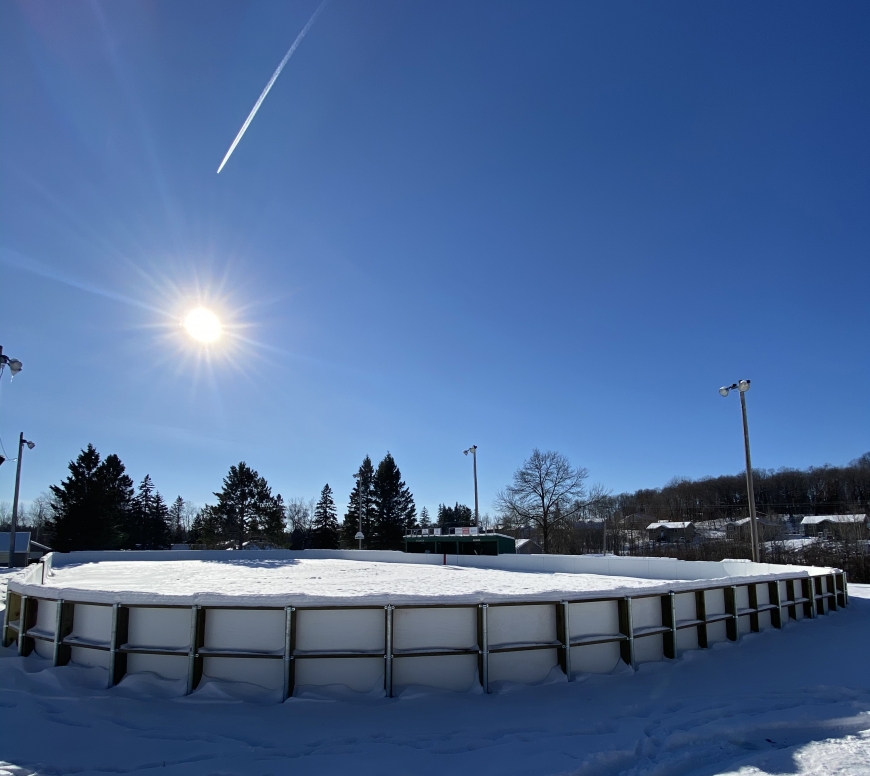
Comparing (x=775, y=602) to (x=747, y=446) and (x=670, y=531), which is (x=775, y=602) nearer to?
(x=747, y=446)

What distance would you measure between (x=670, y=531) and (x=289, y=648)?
90.0 meters

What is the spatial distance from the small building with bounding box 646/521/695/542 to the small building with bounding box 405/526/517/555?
49.6m

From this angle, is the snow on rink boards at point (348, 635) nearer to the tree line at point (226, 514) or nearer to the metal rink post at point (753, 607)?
the metal rink post at point (753, 607)

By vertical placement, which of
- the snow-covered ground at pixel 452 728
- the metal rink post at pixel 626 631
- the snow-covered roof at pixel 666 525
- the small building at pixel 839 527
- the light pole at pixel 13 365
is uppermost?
the light pole at pixel 13 365

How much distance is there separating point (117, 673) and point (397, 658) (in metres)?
3.80

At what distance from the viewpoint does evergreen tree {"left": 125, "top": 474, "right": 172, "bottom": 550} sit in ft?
234

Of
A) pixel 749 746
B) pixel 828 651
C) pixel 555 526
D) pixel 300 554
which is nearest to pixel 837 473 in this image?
pixel 555 526

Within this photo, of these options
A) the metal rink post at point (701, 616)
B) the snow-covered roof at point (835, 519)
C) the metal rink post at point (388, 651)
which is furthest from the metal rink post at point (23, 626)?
the snow-covered roof at point (835, 519)

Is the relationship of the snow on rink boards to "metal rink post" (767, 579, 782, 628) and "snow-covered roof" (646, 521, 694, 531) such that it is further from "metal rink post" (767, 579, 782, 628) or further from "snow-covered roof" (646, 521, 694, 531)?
"snow-covered roof" (646, 521, 694, 531)

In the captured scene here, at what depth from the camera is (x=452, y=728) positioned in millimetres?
6449

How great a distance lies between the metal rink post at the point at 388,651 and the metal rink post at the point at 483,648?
48.6 inches

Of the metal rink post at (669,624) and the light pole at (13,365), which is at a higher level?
the light pole at (13,365)

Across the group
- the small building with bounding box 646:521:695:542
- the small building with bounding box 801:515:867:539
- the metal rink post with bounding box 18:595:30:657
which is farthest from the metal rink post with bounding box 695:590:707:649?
the small building with bounding box 646:521:695:542

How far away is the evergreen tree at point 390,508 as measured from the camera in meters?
67.2
